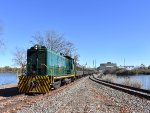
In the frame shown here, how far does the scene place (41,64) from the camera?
23453 millimetres

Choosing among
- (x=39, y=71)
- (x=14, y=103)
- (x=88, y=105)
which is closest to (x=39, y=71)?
(x=39, y=71)

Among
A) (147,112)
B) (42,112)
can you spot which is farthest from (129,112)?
(42,112)

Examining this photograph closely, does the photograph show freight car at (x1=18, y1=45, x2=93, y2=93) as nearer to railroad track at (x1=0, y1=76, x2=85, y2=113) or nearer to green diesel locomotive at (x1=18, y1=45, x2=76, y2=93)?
green diesel locomotive at (x1=18, y1=45, x2=76, y2=93)

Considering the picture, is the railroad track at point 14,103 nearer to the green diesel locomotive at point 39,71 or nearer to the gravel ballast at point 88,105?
the gravel ballast at point 88,105

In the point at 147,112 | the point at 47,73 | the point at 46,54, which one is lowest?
the point at 147,112

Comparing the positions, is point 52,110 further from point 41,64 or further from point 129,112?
point 41,64

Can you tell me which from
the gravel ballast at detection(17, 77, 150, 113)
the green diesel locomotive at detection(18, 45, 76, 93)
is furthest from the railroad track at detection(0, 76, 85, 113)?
the green diesel locomotive at detection(18, 45, 76, 93)

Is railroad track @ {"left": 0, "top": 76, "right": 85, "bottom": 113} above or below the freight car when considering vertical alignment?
below

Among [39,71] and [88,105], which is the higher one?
[39,71]

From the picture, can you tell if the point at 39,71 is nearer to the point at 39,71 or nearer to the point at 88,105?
the point at 39,71

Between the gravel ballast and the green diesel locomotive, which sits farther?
the green diesel locomotive

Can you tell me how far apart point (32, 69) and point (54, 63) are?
3073mm

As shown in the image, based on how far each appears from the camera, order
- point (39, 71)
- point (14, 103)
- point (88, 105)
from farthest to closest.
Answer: point (39, 71) < point (14, 103) < point (88, 105)

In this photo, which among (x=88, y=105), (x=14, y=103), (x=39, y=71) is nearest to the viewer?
(x=88, y=105)
